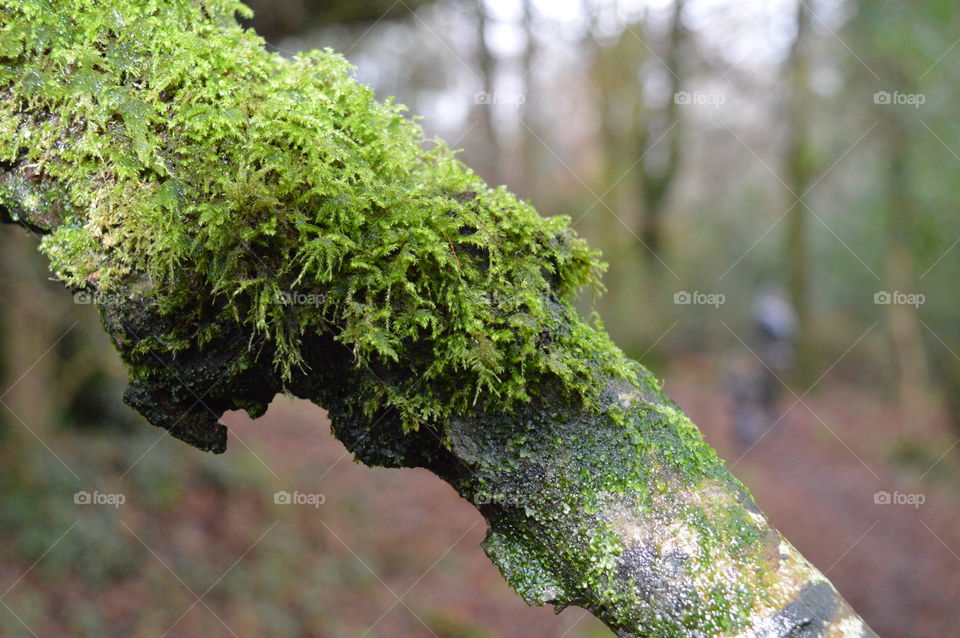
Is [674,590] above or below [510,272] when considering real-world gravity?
below

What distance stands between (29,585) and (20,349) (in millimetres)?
2259

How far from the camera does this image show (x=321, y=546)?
693cm

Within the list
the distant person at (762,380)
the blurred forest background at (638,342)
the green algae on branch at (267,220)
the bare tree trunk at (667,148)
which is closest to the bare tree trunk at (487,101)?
the blurred forest background at (638,342)

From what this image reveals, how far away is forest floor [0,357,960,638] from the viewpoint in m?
5.39

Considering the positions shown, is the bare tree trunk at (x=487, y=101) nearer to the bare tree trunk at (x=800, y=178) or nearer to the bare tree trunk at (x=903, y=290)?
the bare tree trunk at (x=800, y=178)

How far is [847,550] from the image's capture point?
850 centimetres

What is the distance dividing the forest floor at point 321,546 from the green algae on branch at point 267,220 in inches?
198

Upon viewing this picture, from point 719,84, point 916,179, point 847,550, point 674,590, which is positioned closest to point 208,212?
point 674,590

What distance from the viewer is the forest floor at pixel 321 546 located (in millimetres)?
5395

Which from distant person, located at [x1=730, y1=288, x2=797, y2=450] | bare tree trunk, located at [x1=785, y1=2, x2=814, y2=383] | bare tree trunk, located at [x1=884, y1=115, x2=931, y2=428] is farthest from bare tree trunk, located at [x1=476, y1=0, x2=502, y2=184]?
bare tree trunk, located at [x1=884, y1=115, x2=931, y2=428]

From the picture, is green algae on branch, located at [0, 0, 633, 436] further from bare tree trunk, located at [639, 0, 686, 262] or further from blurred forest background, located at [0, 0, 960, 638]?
bare tree trunk, located at [639, 0, 686, 262]

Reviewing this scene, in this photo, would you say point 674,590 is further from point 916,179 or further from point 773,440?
point 916,179

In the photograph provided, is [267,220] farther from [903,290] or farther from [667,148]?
[903,290]

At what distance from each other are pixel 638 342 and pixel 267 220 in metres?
12.8
